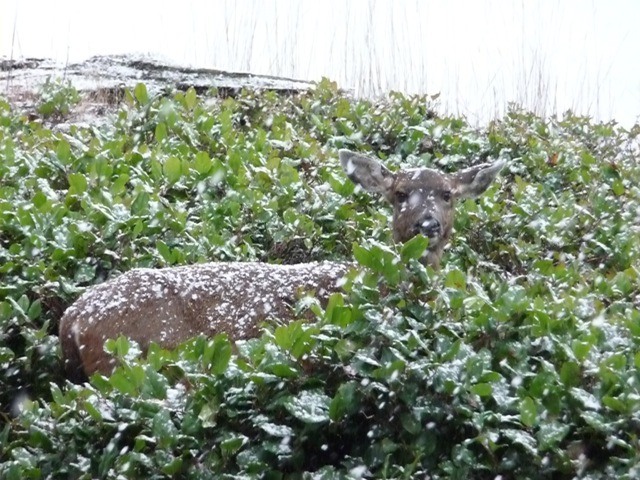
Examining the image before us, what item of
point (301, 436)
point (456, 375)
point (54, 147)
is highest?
point (54, 147)

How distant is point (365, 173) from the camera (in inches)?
296

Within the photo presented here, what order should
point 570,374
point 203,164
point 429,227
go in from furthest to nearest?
point 203,164, point 429,227, point 570,374

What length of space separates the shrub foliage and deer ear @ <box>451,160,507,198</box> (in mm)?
274

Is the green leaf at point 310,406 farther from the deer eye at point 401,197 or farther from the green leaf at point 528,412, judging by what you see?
the deer eye at point 401,197

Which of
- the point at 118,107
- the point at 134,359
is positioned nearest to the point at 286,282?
the point at 134,359

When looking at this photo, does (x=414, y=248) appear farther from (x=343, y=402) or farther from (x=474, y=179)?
(x=474, y=179)

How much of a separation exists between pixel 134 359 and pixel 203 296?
1.15 metres

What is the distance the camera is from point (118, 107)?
35.4 feet

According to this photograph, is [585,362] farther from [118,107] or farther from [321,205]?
[118,107]

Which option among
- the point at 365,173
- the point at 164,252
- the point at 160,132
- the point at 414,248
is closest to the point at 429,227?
the point at 365,173

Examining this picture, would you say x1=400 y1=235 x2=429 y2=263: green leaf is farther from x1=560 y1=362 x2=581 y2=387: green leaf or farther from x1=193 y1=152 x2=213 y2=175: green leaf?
x1=193 y1=152 x2=213 y2=175: green leaf

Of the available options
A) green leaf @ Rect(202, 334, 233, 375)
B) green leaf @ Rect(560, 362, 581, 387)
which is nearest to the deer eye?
green leaf @ Rect(202, 334, 233, 375)

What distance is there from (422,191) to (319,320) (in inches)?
111

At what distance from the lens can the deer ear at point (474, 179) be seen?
757cm
